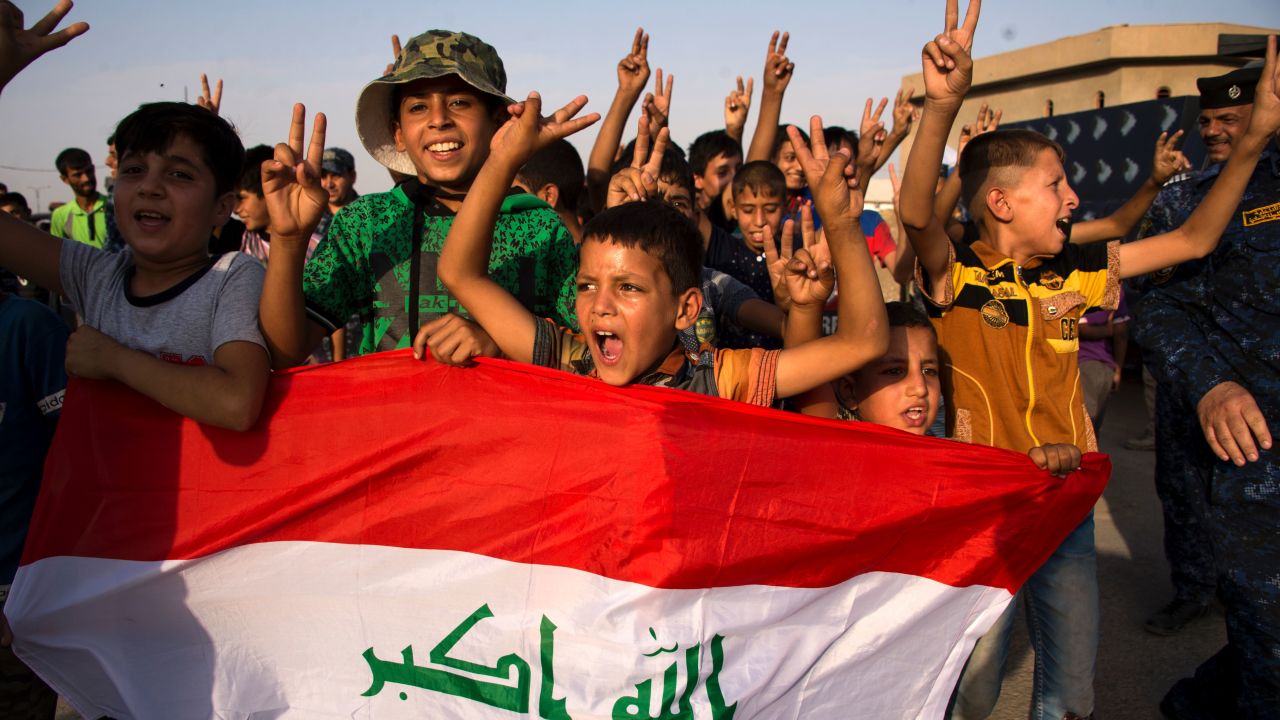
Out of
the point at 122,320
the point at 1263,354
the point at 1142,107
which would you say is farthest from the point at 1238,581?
the point at 1142,107

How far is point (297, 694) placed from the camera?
2568mm

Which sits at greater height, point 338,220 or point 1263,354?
point 338,220

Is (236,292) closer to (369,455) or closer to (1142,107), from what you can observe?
(369,455)

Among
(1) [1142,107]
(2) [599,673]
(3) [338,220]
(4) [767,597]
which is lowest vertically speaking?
(2) [599,673]

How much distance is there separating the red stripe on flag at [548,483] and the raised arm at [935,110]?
0.77 meters

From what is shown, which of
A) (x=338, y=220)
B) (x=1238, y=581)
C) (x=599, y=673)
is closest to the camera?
(x=599, y=673)

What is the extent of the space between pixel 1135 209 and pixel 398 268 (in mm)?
3179

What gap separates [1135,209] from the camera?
422 centimetres

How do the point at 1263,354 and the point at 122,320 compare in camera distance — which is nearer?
the point at 122,320

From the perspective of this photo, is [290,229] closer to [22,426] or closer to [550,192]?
[22,426]

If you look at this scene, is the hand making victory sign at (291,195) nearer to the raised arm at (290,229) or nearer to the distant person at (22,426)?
the raised arm at (290,229)

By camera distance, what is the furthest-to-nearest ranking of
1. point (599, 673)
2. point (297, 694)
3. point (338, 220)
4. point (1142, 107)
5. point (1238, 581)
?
1. point (1142, 107)
2. point (1238, 581)
3. point (338, 220)
4. point (297, 694)
5. point (599, 673)

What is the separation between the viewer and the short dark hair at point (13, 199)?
10789mm

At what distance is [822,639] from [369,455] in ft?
4.21
